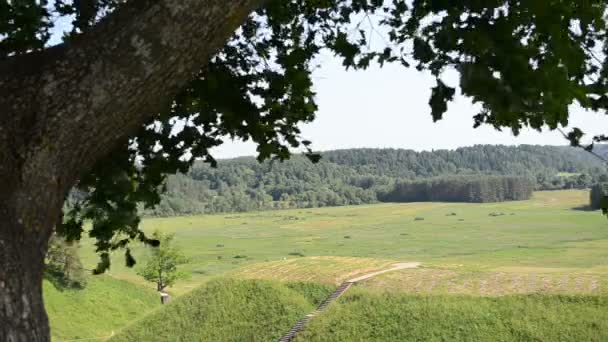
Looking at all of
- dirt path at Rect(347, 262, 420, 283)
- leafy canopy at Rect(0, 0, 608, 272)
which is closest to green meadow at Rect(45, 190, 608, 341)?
dirt path at Rect(347, 262, 420, 283)

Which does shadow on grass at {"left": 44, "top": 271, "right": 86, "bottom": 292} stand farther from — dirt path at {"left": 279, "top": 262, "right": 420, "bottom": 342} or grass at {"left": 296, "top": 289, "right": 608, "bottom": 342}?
grass at {"left": 296, "top": 289, "right": 608, "bottom": 342}

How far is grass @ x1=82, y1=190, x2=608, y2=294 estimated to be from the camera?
82.8 metres

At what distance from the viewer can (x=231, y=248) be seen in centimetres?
11494

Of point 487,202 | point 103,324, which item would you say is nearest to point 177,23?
point 103,324

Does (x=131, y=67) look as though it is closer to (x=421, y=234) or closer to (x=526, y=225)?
(x=421, y=234)

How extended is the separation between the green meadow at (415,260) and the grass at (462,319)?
0.09 m

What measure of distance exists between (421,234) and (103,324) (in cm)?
8477

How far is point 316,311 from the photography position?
34781 mm

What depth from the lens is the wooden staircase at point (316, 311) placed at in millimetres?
32119

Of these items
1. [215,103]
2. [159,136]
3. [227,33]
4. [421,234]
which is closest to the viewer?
[227,33]

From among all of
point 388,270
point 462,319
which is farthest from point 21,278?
point 388,270

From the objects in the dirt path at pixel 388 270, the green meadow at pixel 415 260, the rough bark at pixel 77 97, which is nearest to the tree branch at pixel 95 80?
the rough bark at pixel 77 97

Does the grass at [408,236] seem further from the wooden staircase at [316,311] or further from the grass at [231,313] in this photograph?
the wooden staircase at [316,311]

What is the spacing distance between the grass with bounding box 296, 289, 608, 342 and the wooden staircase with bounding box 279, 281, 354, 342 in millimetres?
641
